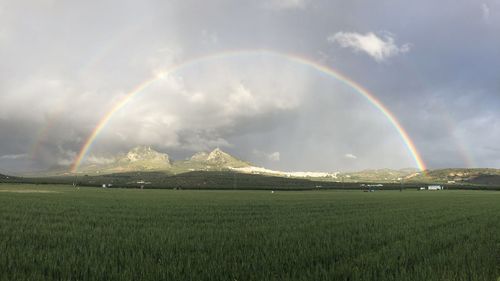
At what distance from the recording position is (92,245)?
13.8m

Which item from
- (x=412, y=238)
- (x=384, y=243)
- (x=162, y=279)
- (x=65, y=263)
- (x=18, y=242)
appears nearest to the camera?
(x=162, y=279)

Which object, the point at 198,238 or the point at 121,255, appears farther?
the point at 198,238

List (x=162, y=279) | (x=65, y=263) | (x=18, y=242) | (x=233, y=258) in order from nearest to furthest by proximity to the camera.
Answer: (x=162, y=279)
(x=65, y=263)
(x=233, y=258)
(x=18, y=242)

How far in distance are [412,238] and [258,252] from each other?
8376 millimetres

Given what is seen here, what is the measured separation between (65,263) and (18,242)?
18.6 feet

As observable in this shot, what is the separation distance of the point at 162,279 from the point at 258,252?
4252mm

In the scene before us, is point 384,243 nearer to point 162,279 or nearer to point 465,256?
point 465,256

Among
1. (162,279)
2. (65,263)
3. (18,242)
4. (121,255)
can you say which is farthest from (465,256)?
(18,242)

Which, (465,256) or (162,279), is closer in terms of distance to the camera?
(162,279)

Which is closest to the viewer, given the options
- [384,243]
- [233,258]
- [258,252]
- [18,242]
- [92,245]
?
[233,258]

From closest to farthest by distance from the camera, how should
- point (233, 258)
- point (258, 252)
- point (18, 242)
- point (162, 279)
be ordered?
point (162, 279)
point (233, 258)
point (258, 252)
point (18, 242)

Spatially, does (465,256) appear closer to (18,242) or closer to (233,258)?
(233,258)

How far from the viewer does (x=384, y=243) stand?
52.6 feet

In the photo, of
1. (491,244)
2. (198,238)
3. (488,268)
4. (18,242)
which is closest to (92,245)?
(18,242)
